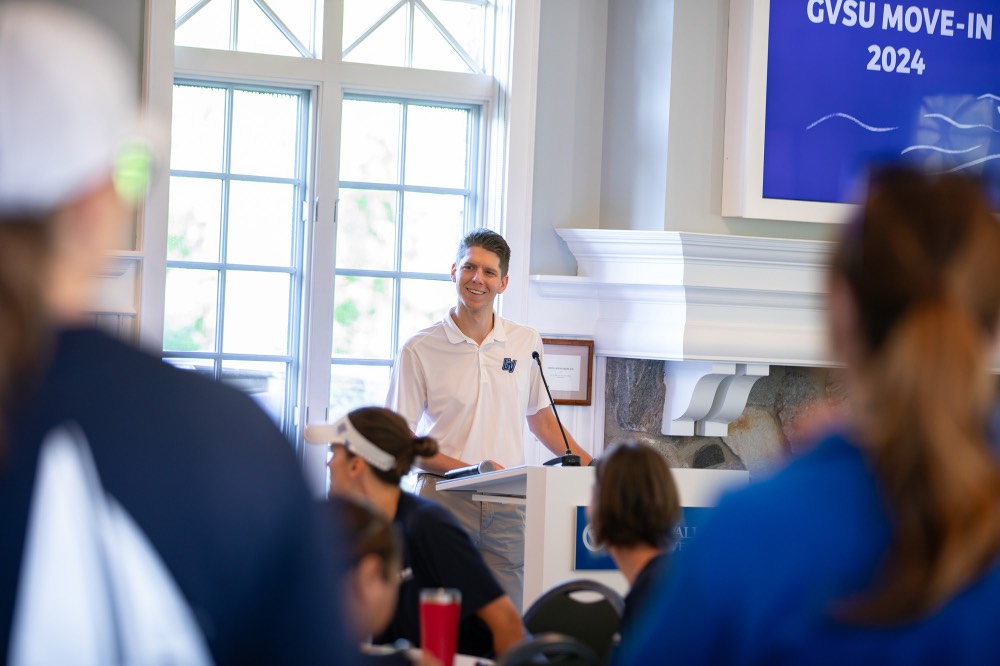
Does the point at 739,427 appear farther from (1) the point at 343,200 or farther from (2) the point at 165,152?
(2) the point at 165,152

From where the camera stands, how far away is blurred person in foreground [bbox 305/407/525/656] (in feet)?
7.92

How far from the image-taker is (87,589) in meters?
0.82

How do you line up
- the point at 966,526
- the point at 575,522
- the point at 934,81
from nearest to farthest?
the point at 966,526 → the point at 575,522 → the point at 934,81

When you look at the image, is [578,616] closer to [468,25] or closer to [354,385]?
[354,385]

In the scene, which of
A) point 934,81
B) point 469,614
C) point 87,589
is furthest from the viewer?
point 934,81

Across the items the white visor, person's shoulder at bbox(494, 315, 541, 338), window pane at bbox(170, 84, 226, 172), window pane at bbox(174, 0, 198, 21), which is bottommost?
the white visor

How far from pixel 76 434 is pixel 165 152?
11.5 ft

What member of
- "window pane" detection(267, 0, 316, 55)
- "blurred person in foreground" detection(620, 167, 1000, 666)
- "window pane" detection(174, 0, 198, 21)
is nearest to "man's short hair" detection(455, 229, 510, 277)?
"window pane" detection(267, 0, 316, 55)

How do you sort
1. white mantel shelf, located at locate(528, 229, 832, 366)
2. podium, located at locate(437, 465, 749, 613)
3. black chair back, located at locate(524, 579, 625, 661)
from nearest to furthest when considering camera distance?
black chair back, located at locate(524, 579, 625, 661) → podium, located at locate(437, 465, 749, 613) → white mantel shelf, located at locate(528, 229, 832, 366)

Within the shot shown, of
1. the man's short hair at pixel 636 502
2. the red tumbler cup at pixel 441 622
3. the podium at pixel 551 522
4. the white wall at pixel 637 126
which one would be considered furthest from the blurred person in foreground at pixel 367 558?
the white wall at pixel 637 126

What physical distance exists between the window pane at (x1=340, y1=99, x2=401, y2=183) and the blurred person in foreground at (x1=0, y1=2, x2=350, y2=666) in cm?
366

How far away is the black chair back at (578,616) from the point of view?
7.52ft

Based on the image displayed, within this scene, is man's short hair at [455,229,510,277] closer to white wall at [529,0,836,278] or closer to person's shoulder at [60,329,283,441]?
white wall at [529,0,836,278]

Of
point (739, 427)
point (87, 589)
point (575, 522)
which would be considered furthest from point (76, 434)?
point (739, 427)
